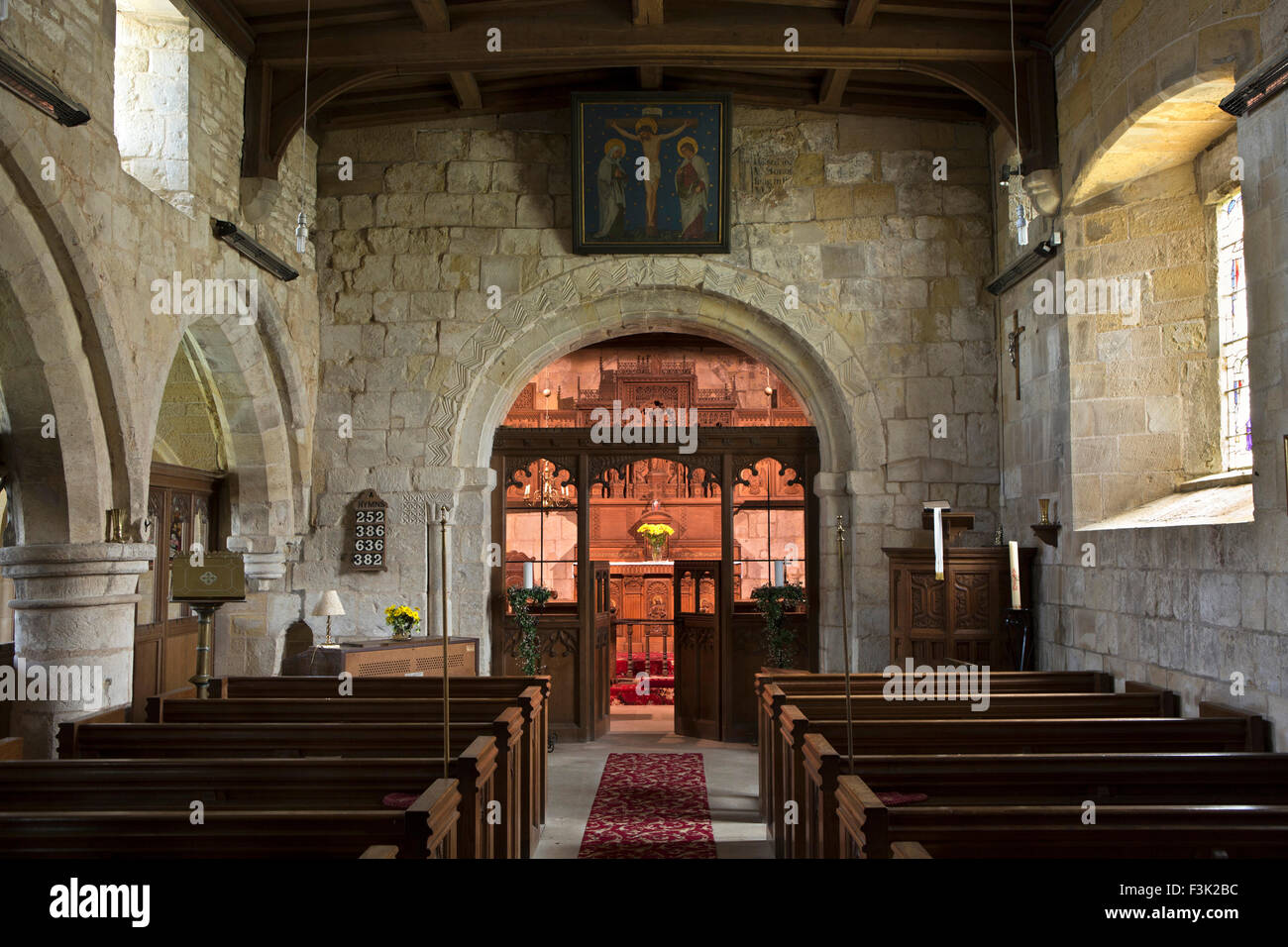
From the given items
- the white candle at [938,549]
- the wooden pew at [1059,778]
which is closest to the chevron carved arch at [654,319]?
the white candle at [938,549]

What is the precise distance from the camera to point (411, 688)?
5.95 m

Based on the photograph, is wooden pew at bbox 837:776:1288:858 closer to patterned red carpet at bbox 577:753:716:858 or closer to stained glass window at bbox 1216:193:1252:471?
patterned red carpet at bbox 577:753:716:858

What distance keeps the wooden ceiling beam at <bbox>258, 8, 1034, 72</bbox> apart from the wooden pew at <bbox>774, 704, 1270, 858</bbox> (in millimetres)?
4369

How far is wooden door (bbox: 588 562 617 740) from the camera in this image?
8.99m

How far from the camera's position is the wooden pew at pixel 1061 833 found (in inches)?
111

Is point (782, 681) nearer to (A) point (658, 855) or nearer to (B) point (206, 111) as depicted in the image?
(A) point (658, 855)

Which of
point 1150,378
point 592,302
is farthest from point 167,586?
point 1150,378

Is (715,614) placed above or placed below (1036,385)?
below

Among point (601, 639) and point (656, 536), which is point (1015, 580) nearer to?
point (601, 639)

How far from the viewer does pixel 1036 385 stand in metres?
7.12

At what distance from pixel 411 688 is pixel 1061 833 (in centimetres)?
390
